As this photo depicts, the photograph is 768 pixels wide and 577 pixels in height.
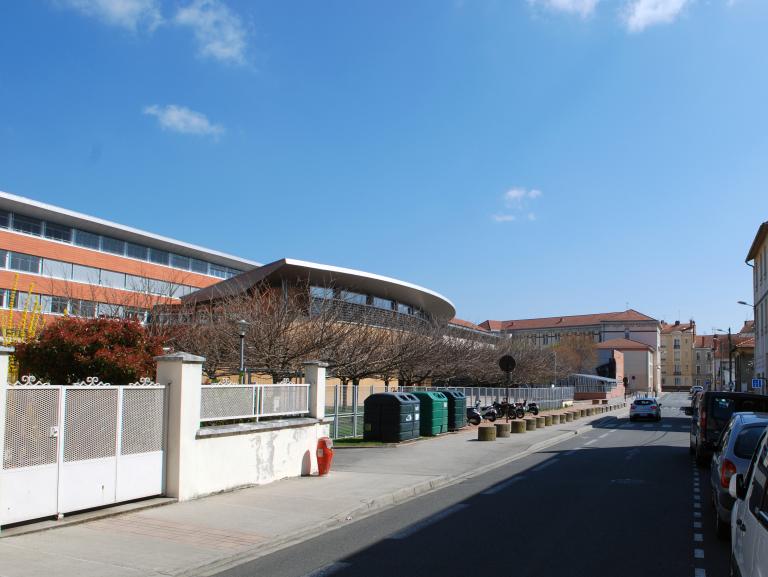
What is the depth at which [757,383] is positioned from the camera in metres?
40.9

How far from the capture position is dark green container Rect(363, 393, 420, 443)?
2083 cm

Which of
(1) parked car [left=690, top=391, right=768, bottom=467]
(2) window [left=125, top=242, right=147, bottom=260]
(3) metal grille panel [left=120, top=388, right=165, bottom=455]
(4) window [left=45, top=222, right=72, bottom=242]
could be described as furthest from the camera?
(2) window [left=125, top=242, right=147, bottom=260]

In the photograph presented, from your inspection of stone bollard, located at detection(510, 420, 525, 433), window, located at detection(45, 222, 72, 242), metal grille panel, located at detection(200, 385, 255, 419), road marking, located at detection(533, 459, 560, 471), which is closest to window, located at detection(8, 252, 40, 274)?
window, located at detection(45, 222, 72, 242)

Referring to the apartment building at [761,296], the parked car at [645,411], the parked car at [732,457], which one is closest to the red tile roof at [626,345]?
the apartment building at [761,296]

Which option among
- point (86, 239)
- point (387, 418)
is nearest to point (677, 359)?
point (86, 239)

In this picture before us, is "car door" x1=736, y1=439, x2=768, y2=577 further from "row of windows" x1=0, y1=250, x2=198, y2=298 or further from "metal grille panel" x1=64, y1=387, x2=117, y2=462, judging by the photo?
"row of windows" x1=0, y1=250, x2=198, y2=298

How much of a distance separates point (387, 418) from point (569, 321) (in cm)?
13531

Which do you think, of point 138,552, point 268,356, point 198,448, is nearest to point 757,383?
point 268,356

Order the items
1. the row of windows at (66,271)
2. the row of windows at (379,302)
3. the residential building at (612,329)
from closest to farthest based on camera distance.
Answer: the row of windows at (379,302), the row of windows at (66,271), the residential building at (612,329)

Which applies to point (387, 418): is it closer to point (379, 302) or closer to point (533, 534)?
point (533, 534)

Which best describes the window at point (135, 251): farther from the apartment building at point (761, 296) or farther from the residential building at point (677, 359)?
the residential building at point (677, 359)

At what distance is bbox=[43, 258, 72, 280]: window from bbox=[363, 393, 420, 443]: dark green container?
3874 centimetres

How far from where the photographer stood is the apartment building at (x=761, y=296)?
44.7 m

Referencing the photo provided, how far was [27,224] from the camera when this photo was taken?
5200 cm
